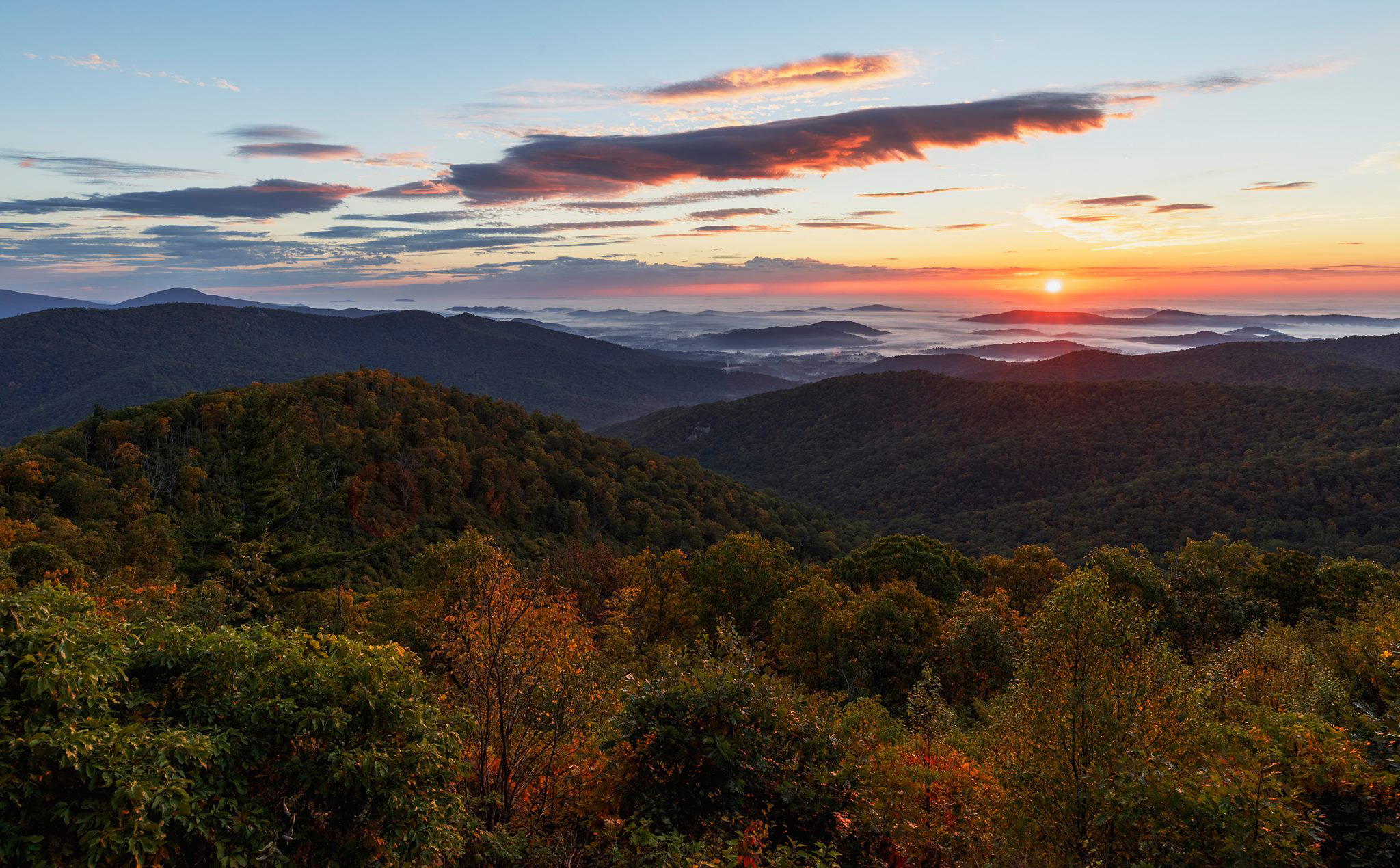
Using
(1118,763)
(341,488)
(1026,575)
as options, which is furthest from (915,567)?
(341,488)

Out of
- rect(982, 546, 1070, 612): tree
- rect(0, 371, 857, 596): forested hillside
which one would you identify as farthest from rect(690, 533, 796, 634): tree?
rect(0, 371, 857, 596): forested hillside

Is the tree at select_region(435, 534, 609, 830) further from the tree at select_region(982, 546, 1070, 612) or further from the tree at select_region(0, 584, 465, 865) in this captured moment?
the tree at select_region(982, 546, 1070, 612)

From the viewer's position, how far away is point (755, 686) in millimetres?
13070

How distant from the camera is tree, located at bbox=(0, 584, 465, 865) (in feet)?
24.5

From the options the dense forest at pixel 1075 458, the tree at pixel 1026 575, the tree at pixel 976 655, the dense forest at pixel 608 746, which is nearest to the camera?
the dense forest at pixel 608 746

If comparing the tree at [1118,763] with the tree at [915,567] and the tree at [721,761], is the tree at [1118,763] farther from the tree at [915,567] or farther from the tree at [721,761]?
the tree at [915,567]

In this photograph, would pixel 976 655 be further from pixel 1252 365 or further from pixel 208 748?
pixel 1252 365

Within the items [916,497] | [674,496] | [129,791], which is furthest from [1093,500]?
[129,791]

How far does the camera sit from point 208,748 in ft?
27.5

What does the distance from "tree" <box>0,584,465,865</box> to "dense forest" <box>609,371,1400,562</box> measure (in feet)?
250

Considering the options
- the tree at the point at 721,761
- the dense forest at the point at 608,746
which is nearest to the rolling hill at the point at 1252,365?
the dense forest at the point at 608,746

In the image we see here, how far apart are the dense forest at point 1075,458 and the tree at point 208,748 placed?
7609 centimetres

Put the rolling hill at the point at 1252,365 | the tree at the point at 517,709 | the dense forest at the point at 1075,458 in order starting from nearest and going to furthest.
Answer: the tree at the point at 517,709, the dense forest at the point at 1075,458, the rolling hill at the point at 1252,365

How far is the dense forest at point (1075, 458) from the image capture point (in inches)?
2862
